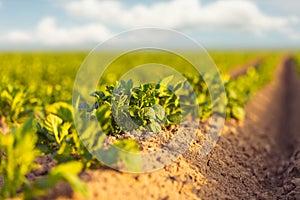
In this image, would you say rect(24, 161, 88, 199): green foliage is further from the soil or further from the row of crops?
the soil

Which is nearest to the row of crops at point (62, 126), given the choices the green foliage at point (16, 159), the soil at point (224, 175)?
the green foliage at point (16, 159)

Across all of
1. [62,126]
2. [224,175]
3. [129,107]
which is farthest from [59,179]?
[224,175]

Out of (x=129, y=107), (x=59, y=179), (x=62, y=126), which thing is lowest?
(x=59, y=179)

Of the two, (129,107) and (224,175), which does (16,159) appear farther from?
(224,175)

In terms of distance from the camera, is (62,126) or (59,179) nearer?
(59,179)

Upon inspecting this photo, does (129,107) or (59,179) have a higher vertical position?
(129,107)

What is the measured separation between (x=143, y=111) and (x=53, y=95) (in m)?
4.61

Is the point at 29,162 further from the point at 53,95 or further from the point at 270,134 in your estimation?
the point at 270,134

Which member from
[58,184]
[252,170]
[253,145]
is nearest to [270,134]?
[253,145]

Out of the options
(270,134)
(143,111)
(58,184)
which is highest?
(270,134)

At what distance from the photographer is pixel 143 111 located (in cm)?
459

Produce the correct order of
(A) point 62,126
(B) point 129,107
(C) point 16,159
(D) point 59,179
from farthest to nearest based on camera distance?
(B) point 129,107
(A) point 62,126
(C) point 16,159
(D) point 59,179

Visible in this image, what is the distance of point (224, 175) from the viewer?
454 cm

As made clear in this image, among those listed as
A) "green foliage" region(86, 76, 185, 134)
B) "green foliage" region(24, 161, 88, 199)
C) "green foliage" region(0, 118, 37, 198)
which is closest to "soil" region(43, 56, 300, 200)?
"green foliage" region(24, 161, 88, 199)
